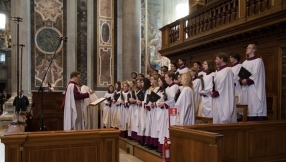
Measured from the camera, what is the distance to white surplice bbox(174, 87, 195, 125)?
216 inches

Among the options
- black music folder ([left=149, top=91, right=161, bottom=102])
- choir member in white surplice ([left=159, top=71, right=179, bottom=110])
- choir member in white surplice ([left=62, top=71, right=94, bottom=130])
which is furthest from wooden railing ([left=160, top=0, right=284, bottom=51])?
choir member in white surplice ([left=62, top=71, right=94, bottom=130])

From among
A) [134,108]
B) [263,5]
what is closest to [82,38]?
[134,108]

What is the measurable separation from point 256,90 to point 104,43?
960 cm

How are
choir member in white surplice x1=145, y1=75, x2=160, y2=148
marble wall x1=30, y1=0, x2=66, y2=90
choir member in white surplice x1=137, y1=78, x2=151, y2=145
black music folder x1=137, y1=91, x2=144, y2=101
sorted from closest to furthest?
choir member in white surplice x1=145, y1=75, x2=160, y2=148, choir member in white surplice x1=137, y1=78, x2=151, y2=145, black music folder x1=137, y1=91, x2=144, y2=101, marble wall x1=30, y1=0, x2=66, y2=90

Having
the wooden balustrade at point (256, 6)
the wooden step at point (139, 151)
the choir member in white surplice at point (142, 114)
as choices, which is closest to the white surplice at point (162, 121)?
the wooden step at point (139, 151)

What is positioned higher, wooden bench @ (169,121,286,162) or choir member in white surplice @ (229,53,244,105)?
choir member in white surplice @ (229,53,244,105)

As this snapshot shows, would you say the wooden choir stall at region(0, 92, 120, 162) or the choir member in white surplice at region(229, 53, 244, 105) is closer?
the wooden choir stall at region(0, 92, 120, 162)

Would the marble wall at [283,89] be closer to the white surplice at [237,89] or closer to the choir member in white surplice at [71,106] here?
the white surplice at [237,89]

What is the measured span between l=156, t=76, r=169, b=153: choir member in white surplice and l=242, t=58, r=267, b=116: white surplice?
1739 millimetres

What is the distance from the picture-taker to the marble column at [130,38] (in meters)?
13.0

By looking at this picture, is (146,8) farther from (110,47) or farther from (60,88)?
(60,88)

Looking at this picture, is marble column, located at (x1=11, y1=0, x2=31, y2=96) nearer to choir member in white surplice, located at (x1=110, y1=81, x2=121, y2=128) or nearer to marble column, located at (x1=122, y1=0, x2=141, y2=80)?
marble column, located at (x1=122, y1=0, x2=141, y2=80)

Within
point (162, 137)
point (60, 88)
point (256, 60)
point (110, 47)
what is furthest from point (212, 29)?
point (60, 88)

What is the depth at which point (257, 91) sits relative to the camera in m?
5.52
